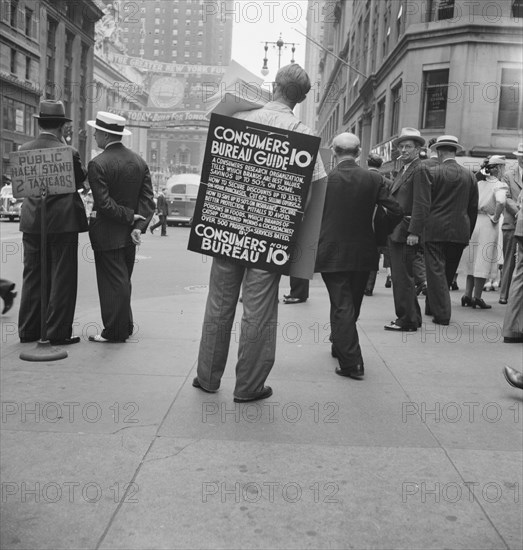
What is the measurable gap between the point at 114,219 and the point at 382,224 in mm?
2291

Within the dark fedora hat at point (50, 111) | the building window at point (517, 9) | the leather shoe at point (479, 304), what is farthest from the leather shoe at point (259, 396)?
the building window at point (517, 9)

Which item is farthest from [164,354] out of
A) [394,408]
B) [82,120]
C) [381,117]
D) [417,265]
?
[82,120]

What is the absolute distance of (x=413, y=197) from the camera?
23.2 feet

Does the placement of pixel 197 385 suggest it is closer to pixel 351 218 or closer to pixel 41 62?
pixel 351 218

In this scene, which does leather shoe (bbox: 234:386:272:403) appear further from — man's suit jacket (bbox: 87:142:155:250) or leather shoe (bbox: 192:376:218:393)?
man's suit jacket (bbox: 87:142:155:250)

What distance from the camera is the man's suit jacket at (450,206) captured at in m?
7.50

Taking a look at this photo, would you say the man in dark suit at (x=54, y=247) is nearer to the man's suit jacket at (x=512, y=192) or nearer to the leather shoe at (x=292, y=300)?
the leather shoe at (x=292, y=300)

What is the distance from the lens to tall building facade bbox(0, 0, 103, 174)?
53281 mm

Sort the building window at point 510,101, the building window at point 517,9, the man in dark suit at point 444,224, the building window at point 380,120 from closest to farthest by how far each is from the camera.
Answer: the man in dark suit at point 444,224 → the building window at point 517,9 → the building window at point 510,101 → the building window at point 380,120

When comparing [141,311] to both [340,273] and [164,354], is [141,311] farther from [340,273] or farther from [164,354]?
[340,273]

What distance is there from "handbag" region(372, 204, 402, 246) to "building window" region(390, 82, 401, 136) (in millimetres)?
24473

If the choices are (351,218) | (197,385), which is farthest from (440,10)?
(197,385)

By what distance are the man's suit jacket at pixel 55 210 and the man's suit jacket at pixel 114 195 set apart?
0.41 feet

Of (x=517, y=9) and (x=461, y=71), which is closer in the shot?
(x=517, y=9)
